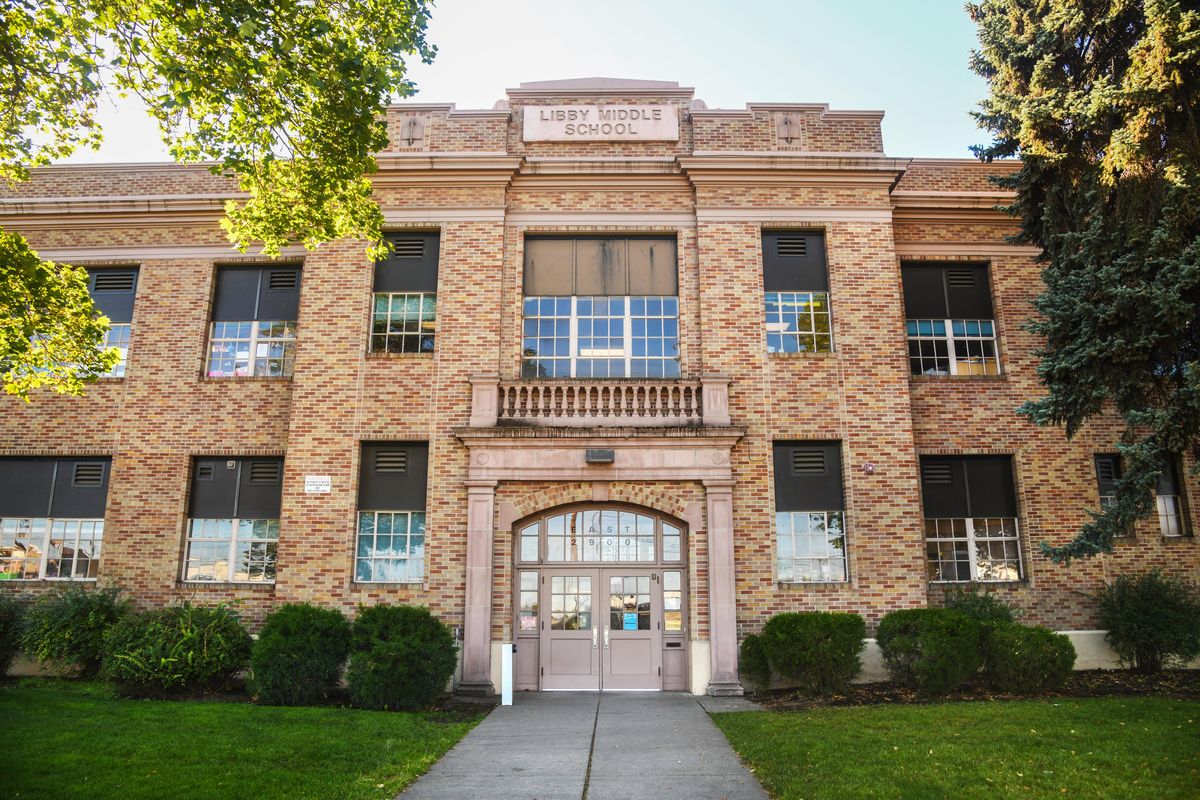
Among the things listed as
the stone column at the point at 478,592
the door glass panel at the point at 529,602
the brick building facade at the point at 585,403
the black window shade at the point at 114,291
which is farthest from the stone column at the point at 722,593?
the black window shade at the point at 114,291

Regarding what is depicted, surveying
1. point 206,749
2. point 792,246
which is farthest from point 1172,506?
point 206,749

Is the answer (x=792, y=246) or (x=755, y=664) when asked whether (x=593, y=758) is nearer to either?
(x=755, y=664)

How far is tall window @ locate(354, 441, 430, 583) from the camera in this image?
43.2ft

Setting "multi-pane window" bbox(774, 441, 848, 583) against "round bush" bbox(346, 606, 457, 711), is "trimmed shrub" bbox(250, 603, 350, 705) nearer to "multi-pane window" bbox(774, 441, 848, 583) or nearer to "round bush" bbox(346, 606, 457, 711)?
"round bush" bbox(346, 606, 457, 711)

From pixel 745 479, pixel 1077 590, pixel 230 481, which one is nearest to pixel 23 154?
pixel 230 481

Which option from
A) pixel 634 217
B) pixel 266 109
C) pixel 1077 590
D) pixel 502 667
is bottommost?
pixel 502 667

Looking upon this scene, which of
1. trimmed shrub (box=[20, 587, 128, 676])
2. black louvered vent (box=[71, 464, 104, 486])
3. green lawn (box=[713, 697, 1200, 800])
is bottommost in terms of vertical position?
green lawn (box=[713, 697, 1200, 800])

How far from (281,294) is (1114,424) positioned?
16.1 meters

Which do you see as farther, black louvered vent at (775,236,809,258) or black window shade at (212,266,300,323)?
black window shade at (212,266,300,323)

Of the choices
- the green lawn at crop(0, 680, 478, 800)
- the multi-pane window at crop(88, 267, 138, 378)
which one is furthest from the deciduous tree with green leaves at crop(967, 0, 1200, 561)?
the multi-pane window at crop(88, 267, 138, 378)

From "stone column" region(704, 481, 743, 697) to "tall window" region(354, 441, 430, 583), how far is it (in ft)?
15.9

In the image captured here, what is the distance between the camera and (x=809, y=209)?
14.4 m

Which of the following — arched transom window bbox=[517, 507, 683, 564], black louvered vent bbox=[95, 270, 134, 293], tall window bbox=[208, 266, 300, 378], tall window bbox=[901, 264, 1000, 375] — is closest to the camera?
arched transom window bbox=[517, 507, 683, 564]

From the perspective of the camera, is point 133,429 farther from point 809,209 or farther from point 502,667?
point 809,209
